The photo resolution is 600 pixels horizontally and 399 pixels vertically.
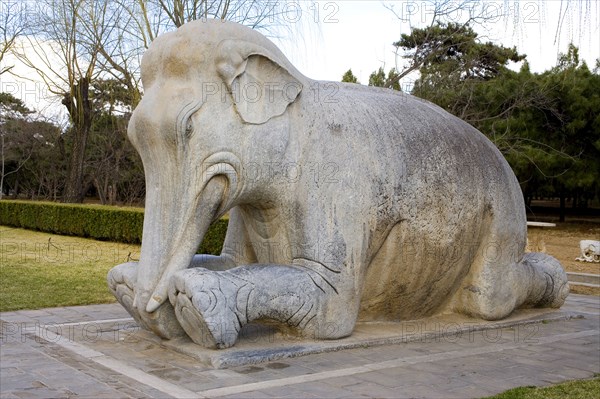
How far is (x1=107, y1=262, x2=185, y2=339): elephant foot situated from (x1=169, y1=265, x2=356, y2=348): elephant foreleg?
0.60 feet

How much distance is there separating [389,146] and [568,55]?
1658 millimetres

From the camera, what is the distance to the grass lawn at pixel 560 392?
14.1ft

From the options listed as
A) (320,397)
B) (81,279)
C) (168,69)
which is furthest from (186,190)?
(81,279)

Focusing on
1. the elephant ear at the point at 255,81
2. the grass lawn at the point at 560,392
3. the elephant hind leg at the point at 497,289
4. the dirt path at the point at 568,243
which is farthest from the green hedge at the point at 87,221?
the grass lawn at the point at 560,392

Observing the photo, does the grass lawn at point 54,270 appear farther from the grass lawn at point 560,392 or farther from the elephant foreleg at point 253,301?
the grass lawn at point 560,392

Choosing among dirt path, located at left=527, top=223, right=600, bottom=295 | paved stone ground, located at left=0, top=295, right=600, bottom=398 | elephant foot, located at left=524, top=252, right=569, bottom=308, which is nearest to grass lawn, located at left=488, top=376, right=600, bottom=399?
paved stone ground, located at left=0, top=295, right=600, bottom=398

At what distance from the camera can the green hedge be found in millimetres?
14828

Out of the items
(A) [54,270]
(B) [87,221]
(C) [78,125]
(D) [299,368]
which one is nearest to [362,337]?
(D) [299,368]

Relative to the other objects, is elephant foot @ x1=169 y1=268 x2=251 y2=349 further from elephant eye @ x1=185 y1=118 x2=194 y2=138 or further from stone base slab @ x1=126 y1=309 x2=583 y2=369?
elephant eye @ x1=185 y1=118 x2=194 y2=138

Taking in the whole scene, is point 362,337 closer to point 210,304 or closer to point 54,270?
point 210,304

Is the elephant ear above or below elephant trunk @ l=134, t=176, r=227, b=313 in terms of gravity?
above

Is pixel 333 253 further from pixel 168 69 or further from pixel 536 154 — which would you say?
pixel 536 154

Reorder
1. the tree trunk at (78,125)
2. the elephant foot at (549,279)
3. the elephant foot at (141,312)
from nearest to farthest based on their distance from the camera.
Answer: the elephant foot at (141,312) → the elephant foot at (549,279) → the tree trunk at (78,125)

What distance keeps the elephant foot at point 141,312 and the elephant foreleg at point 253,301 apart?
18 centimetres
